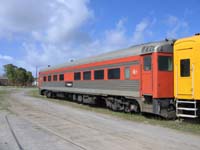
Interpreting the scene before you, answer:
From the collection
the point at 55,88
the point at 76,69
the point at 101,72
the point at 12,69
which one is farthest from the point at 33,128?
the point at 12,69

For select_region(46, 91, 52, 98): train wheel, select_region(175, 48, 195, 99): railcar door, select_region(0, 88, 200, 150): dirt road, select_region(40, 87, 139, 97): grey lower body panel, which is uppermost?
select_region(175, 48, 195, 99): railcar door

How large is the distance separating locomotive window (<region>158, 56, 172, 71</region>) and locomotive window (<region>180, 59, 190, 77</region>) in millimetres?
848

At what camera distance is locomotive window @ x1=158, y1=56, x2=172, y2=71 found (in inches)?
583

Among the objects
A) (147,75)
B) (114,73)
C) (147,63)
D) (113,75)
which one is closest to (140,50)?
(147,63)

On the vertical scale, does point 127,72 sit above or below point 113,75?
above

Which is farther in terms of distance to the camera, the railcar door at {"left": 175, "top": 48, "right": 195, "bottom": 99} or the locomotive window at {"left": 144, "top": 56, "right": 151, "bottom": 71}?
the locomotive window at {"left": 144, "top": 56, "right": 151, "bottom": 71}

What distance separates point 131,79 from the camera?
55.5ft

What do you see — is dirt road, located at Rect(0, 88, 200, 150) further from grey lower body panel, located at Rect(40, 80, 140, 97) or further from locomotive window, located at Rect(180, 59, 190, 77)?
grey lower body panel, located at Rect(40, 80, 140, 97)

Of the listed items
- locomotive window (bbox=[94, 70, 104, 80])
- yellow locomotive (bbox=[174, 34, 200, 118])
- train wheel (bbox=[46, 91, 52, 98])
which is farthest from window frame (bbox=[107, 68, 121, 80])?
train wheel (bbox=[46, 91, 52, 98])

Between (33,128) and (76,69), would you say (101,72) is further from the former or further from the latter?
(33,128)

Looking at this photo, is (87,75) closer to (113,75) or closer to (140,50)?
(113,75)

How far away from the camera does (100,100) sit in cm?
2272

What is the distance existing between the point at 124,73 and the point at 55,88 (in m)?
16.0

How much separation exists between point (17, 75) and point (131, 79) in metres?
108
